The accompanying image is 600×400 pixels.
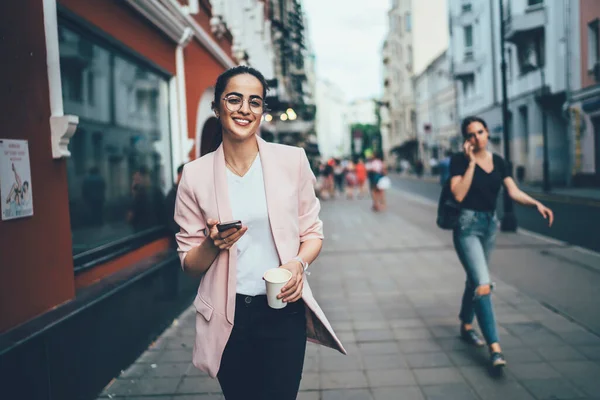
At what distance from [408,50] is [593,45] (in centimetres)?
4373

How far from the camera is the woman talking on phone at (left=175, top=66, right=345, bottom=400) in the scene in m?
2.28

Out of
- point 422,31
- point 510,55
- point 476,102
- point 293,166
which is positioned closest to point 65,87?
point 293,166

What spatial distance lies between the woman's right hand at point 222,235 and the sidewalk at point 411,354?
2.31 m

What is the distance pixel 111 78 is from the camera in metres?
5.93

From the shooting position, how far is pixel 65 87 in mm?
4699

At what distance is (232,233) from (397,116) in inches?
2985

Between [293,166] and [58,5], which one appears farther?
[58,5]

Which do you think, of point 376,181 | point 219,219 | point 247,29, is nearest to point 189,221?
point 219,219

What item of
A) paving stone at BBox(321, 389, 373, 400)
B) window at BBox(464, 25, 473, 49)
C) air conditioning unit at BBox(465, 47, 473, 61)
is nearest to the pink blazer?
paving stone at BBox(321, 389, 373, 400)

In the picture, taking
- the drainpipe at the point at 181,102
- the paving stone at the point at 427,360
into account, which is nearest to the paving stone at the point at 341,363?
the paving stone at the point at 427,360

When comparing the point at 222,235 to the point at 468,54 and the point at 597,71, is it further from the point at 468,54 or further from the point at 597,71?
the point at 468,54

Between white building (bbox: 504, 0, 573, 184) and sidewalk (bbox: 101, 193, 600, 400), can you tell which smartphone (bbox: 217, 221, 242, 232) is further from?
white building (bbox: 504, 0, 573, 184)

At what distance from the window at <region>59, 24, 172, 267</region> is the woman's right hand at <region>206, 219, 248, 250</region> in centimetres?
280

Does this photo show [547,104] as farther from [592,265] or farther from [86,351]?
[86,351]
